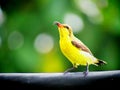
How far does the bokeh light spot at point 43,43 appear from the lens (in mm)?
1833

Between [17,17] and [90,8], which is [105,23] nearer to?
[90,8]

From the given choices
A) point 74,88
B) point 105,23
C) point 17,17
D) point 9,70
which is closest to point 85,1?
point 105,23

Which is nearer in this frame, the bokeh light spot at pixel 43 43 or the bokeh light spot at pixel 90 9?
the bokeh light spot at pixel 43 43

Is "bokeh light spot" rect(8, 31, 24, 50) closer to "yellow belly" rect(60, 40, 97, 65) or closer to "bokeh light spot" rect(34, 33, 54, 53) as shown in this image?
"bokeh light spot" rect(34, 33, 54, 53)

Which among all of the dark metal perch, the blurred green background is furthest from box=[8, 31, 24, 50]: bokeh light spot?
the dark metal perch

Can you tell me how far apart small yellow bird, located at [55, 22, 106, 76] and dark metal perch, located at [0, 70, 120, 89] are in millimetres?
22

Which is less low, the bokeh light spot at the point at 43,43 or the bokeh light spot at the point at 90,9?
the bokeh light spot at the point at 90,9

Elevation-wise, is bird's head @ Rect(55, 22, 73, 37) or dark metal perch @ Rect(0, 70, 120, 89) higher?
bird's head @ Rect(55, 22, 73, 37)

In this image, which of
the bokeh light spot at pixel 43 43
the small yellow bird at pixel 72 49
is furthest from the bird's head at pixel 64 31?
the bokeh light spot at pixel 43 43

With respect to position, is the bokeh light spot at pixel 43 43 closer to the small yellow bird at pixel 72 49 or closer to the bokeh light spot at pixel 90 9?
the bokeh light spot at pixel 90 9

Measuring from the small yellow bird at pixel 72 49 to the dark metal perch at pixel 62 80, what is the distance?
22mm

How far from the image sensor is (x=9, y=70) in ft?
7.22

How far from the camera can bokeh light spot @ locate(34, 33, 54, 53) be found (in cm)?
183

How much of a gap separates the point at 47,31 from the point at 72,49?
1.16m
